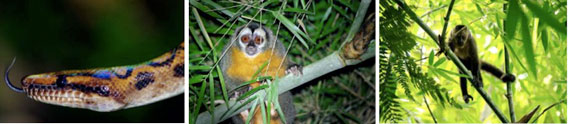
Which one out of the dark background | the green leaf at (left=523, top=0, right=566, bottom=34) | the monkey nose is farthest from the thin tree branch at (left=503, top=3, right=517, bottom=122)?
the dark background

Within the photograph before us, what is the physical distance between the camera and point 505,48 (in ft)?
6.66

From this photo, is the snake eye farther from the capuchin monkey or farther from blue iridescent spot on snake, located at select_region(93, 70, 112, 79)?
the capuchin monkey

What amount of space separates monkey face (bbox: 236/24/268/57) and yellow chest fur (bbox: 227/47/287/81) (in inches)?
0.9

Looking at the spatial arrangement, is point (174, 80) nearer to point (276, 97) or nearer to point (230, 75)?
point (230, 75)

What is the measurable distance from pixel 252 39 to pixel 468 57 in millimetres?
986

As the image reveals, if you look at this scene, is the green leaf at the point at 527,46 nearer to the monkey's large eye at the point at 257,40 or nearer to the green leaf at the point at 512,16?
the green leaf at the point at 512,16

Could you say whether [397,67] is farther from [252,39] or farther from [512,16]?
[252,39]

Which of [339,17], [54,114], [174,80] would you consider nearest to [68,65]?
[54,114]

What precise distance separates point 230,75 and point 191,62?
0.18 metres

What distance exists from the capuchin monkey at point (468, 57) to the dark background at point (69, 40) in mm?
1304

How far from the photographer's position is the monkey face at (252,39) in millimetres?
1887

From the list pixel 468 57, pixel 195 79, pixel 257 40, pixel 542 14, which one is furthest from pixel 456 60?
pixel 195 79

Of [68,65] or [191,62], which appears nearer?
[68,65]

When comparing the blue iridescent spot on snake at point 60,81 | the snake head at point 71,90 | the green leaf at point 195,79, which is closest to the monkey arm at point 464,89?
the green leaf at point 195,79
